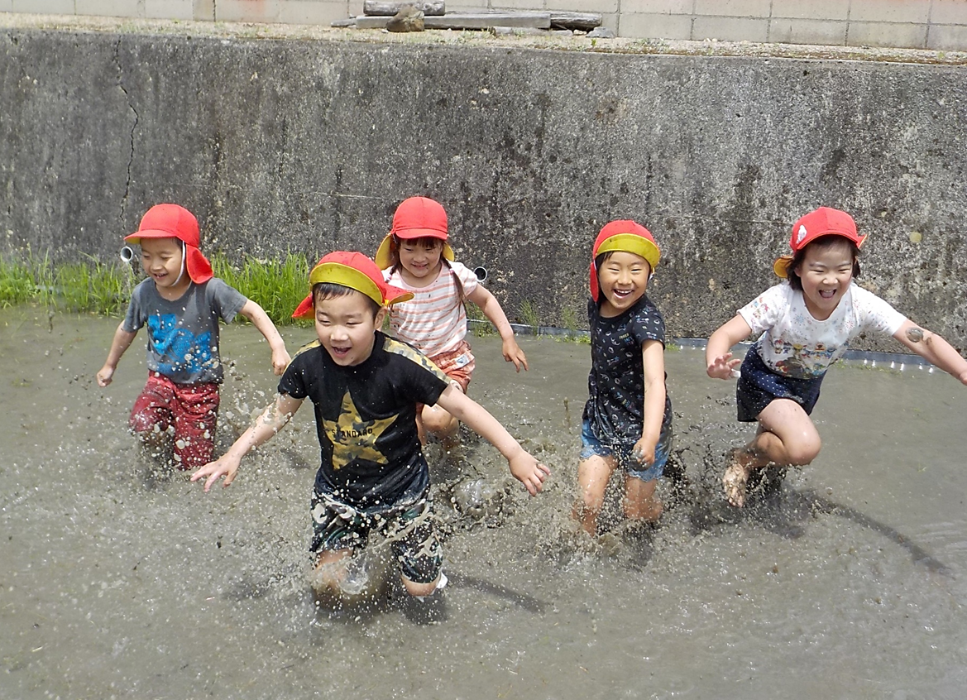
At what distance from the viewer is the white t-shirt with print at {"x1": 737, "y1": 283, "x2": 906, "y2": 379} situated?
11.5 feet

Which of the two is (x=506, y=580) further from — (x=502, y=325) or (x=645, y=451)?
(x=502, y=325)

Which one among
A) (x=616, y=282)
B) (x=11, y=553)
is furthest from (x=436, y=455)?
(x=11, y=553)

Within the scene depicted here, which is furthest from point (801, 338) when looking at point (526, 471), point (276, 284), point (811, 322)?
point (276, 284)

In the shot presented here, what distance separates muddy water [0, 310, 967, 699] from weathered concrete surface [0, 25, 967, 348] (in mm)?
1417

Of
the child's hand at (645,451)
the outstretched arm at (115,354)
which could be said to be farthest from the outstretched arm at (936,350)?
the outstretched arm at (115,354)

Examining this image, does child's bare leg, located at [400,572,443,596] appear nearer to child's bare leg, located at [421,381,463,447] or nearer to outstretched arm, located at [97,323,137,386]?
child's bare leg, located at [421,381,463,447]

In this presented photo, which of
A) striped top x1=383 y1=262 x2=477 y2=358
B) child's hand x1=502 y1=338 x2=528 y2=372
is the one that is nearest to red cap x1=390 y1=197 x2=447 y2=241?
striped top x1=383 y1=262 x2=477 y2=358

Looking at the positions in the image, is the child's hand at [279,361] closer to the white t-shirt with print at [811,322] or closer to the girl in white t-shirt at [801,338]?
the girl in white t-shirt at [801,338]

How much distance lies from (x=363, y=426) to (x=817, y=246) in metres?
1.85

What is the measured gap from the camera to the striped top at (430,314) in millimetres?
4004

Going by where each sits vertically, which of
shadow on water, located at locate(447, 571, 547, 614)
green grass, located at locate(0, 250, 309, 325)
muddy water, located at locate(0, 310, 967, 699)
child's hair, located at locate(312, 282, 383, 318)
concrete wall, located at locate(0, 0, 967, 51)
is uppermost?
concrete wall, located at locate(0, 0, 967, 51)

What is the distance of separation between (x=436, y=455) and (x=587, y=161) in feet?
7.66

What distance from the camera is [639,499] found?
3.48m

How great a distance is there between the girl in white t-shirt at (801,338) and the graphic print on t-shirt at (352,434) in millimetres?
1232
